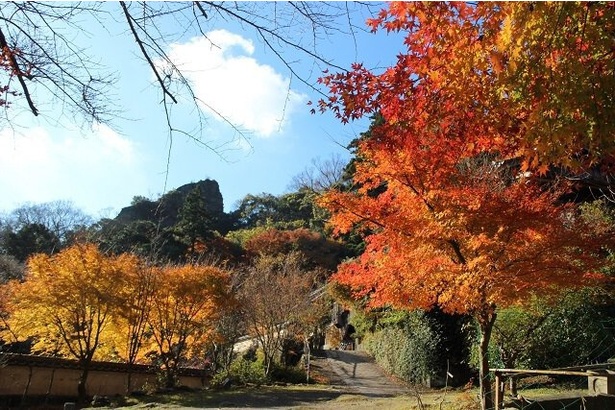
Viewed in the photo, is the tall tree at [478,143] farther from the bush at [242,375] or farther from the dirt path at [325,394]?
the bush at [242,375]

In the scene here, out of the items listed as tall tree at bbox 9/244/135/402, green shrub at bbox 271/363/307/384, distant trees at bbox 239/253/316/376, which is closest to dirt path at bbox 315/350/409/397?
green shrub at bbox 271/363/307/384

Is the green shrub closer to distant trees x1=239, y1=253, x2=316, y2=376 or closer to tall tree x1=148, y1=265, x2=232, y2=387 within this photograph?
distant trees x1=239, y1=253, x2=316, y2=376

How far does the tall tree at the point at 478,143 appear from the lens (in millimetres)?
3549

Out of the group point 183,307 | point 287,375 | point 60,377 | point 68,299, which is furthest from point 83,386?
point 287,375

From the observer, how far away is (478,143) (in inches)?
261

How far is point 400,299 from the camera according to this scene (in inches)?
341

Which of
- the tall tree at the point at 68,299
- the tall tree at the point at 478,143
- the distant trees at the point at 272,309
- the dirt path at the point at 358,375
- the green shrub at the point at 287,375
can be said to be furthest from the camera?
the distant trees at the point at 272,309

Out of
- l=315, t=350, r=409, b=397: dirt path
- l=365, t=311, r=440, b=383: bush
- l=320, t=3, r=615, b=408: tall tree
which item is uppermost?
l=320, t=3, r=615, b=408: tall tree

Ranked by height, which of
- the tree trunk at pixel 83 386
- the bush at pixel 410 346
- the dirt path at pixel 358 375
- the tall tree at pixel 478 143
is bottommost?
the tree trunk at pixel 83 386

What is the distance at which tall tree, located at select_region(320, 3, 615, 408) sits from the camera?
355cm

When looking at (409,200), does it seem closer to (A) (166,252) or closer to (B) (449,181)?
(B) (449,181)

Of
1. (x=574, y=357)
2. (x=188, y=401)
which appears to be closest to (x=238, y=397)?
(x=188, y=401)

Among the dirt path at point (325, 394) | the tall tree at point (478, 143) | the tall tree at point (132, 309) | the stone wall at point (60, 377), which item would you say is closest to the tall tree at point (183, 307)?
the tall tree at point (132, 309)

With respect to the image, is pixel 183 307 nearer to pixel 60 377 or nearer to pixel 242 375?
pixel 242 375
